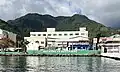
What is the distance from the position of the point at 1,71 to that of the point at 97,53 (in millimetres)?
110407

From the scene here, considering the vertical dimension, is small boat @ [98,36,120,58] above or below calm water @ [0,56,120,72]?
above

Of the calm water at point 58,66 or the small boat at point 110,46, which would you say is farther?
the small boat at point 110,46

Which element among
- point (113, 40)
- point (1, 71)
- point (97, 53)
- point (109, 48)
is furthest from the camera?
point (113, 40)

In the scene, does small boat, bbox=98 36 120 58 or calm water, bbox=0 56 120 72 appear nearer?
calm water, bbox=0 56 120 72

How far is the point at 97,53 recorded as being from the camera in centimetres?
15862

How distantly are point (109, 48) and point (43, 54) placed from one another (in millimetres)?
37574

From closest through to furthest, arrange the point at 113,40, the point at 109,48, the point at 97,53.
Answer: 1. the point at 97,53
2. the point at 109,48
3. the point at 113,40

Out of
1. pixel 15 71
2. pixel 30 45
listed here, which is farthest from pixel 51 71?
pixel 30 45

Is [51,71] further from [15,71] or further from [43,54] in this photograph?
[43,54]

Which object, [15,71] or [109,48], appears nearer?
[15,71]

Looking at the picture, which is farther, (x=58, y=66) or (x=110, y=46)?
(x=110, y=46)

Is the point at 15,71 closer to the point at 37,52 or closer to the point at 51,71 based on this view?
the point at 51,71

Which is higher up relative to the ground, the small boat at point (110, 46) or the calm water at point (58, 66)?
the small boat at point (110, 46)

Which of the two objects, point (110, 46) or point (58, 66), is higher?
point (110, 46)
